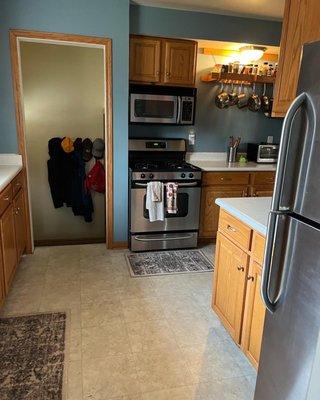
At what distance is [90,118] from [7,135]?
5.35 ft

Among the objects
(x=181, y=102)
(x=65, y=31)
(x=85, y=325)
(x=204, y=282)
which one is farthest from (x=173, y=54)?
(x=85, y=325)

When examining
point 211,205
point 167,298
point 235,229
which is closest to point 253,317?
point 235,229

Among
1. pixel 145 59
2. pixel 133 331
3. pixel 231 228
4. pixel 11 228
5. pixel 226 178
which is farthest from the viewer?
pixel 226 178

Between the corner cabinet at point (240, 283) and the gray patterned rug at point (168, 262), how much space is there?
87cm

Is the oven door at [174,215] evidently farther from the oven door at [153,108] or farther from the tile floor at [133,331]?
the oven door at [153,108]

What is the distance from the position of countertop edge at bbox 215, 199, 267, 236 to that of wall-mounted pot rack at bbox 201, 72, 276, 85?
217 centimetres

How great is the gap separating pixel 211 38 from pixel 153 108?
3.23 ft

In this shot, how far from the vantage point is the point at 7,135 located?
10.0ft

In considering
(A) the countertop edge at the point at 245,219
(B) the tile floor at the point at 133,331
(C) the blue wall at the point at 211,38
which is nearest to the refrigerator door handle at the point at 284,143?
(A) the countertop edge at the point at 245,219

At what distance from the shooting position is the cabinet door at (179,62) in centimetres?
346

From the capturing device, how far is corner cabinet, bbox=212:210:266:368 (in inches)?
70.3

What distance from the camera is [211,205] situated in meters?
3.71

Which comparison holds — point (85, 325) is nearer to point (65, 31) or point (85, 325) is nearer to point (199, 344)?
point (199, 344)

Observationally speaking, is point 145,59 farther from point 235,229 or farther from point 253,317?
point 253,317
